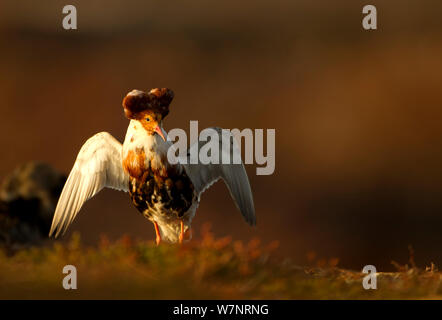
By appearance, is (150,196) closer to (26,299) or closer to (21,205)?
(26,299)

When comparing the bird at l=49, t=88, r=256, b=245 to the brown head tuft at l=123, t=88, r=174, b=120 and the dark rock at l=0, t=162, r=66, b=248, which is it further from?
the dark rock at l=0, t=162, r=66, b=248

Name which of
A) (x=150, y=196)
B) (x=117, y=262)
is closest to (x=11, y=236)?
(x=150, y=196)

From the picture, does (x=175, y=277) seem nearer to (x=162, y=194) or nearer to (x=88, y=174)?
(x=162, y=194)

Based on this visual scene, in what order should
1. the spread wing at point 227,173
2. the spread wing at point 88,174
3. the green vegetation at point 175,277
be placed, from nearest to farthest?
1. the green vegetation at point 175,277
2. the spread wing at point 227,173
3. the spread wing at point 88,174

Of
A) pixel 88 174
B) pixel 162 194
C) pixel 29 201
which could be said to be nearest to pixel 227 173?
pixel 162 194

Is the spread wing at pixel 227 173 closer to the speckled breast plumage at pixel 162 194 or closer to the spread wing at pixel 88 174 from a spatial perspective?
the speckled breast plumage at pixel 162 194

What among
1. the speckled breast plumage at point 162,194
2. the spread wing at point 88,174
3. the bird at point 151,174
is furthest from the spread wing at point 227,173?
the spread wing at point 88,174
